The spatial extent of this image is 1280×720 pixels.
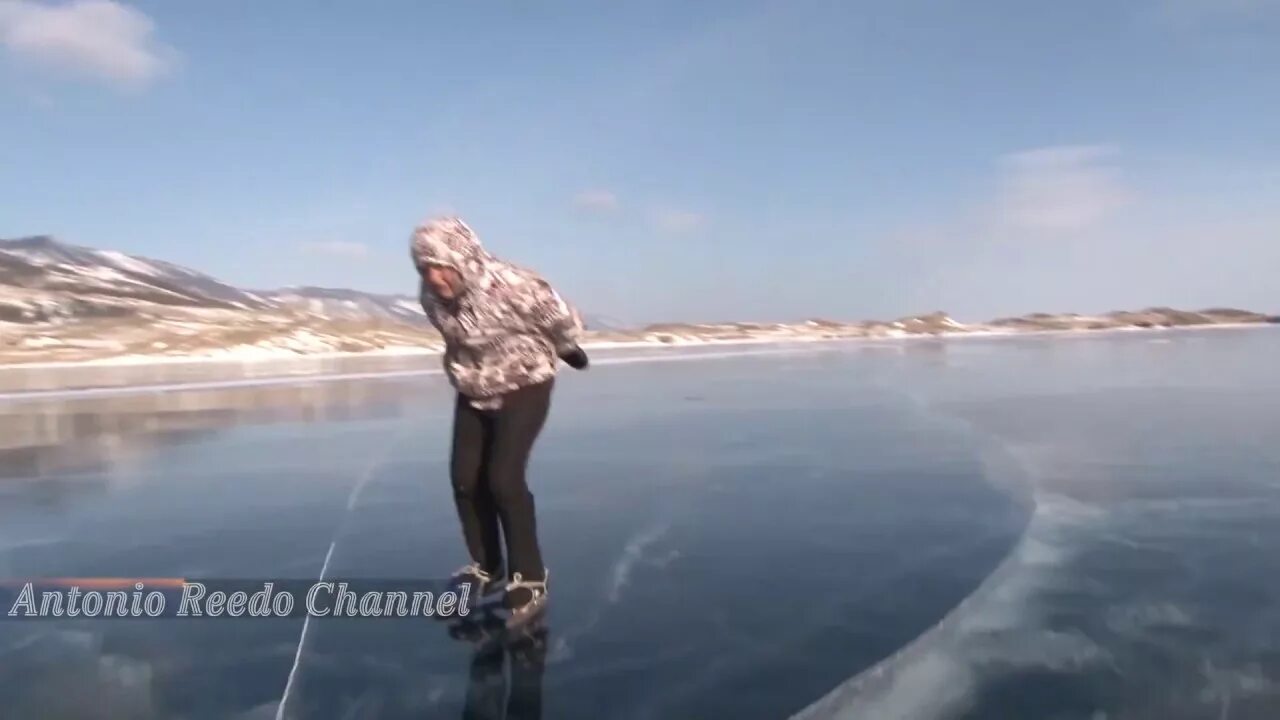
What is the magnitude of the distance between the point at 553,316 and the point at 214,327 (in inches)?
2242

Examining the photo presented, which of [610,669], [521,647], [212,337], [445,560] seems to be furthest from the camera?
[212,337]

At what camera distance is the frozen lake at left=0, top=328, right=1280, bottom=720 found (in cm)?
263

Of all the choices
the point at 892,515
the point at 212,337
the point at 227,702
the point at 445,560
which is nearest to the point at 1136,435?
the point at 892,515

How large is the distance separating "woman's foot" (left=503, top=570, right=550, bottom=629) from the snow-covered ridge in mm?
26713

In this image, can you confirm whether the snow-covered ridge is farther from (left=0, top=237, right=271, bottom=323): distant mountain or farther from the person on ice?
the person on ice

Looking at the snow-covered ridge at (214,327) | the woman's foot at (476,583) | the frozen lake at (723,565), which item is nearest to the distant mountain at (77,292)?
the snow-covered ridge at (214,327)

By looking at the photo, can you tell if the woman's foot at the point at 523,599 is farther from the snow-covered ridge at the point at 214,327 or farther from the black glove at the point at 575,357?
the snow-covered ridge at the point at 214,327

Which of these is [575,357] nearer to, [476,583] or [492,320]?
[492,320]

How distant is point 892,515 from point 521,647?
263 centimetres

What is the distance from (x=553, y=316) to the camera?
3.29 m

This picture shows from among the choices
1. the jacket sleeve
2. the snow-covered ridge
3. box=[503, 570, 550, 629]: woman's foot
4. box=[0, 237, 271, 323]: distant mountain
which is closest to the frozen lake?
box=[503, 570, 550, 629]: woman's foot

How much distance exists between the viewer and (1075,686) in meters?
2.60

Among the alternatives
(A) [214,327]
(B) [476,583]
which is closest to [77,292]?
(A) [214,327]

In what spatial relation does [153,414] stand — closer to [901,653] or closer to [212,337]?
[901,653]
